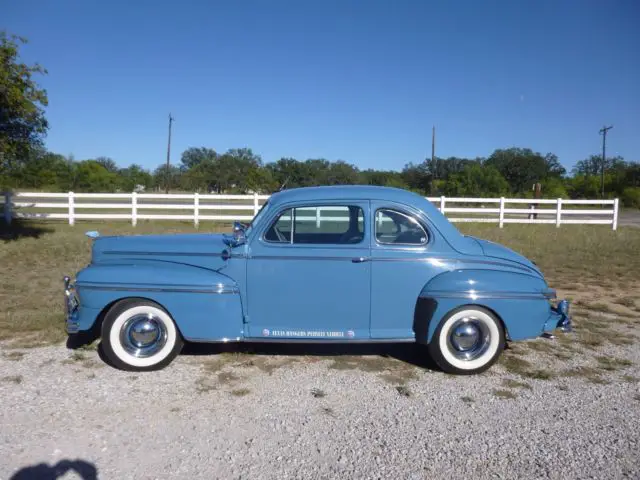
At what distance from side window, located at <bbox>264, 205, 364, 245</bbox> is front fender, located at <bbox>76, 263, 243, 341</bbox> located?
631 mm

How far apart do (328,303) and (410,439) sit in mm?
1370

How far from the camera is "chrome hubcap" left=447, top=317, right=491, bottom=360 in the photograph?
4.38m

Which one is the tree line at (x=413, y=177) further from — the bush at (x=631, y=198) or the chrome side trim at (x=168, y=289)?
the chrome side trim at (x=168, y=289)

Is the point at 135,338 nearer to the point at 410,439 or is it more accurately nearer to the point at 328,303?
the point at 328,303

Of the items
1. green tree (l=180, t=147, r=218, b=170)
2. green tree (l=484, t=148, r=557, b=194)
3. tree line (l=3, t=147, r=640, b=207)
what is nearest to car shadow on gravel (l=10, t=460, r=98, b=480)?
tree line (l=3, t=147, r=640, b=207)

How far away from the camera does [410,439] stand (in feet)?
10.8

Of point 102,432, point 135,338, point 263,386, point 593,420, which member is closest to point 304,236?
point 263,386

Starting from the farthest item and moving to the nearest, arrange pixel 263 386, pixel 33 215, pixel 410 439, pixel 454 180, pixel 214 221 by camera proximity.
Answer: pixel 454 180, pixel 214 221, pixel 33 215, pixel 263 386, pixel 410 439

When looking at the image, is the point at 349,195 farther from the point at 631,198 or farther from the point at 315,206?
the point at 631,198

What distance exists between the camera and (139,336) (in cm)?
439

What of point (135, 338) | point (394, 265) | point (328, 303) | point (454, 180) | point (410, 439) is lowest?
point (410, 439)

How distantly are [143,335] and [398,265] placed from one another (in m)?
2.34

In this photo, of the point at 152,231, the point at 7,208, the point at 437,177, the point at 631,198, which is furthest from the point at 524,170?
the point at 7,208

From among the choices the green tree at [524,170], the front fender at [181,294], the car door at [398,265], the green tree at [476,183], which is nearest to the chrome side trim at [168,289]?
the front fender at [181,294]
